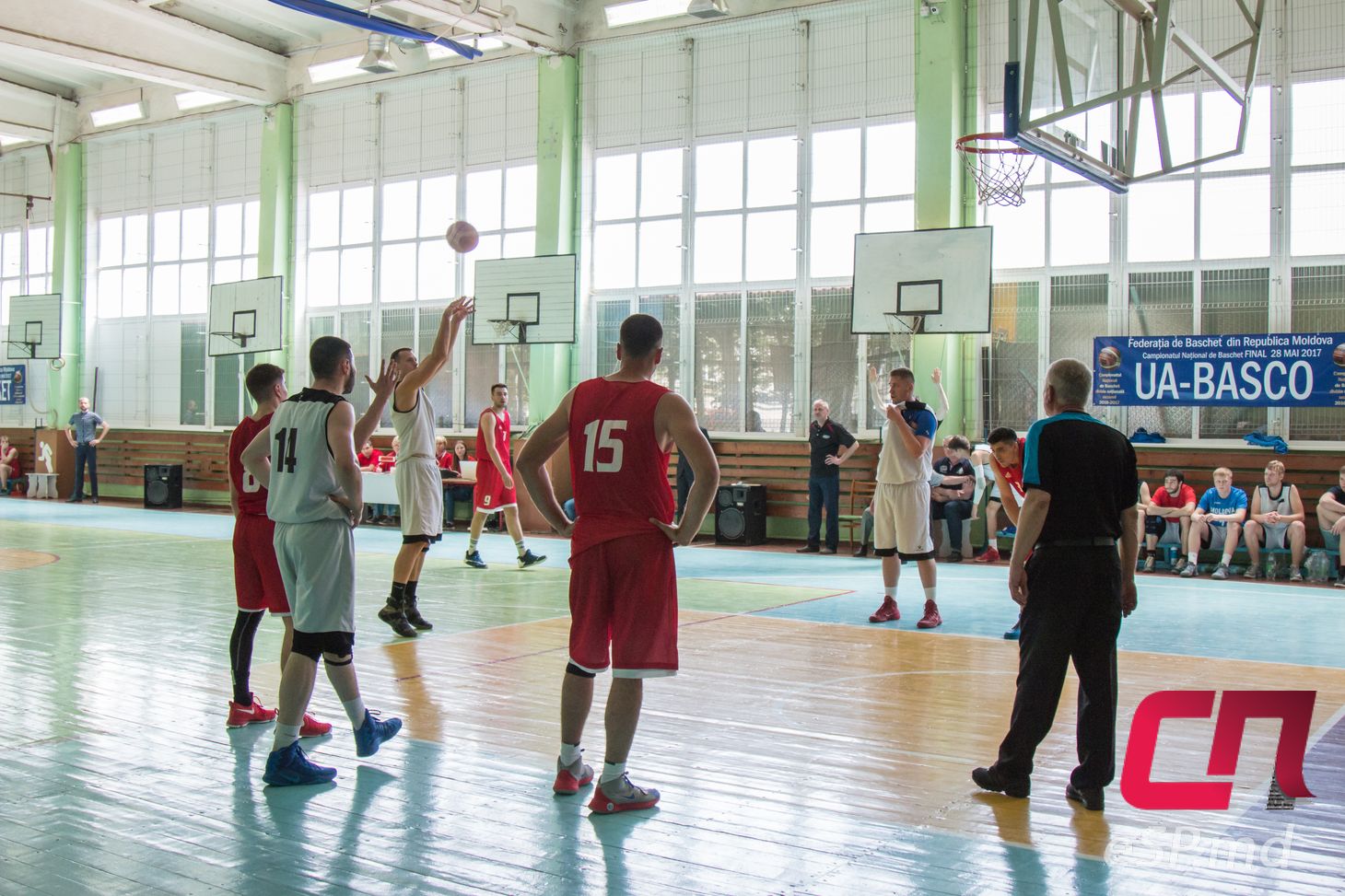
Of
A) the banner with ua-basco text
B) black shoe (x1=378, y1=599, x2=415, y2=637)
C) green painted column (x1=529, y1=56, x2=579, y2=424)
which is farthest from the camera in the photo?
green painted column (x1=529, y1=56, x2=579, y2=424)

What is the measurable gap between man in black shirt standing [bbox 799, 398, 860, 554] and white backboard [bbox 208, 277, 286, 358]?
10.3m

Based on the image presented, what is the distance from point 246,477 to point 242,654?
2.80 feet

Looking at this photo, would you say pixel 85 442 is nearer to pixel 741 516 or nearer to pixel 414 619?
pixel 741 516

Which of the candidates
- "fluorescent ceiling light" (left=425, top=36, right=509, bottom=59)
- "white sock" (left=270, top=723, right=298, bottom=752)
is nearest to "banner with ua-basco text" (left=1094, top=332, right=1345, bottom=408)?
"fluorescent ceiling light" (left=425, top=36, right=509, bottom=59)

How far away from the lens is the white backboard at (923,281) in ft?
45.8

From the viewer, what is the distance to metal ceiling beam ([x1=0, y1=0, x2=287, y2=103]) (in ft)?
58.8

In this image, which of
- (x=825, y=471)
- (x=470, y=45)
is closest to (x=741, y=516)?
(x=825, y=471)

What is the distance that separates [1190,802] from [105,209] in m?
24.8

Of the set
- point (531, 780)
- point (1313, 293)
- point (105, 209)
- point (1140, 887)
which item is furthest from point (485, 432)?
point (105, 209)

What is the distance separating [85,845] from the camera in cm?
399

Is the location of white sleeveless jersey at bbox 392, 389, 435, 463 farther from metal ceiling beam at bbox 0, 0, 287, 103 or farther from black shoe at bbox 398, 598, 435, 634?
metal ceiling beam at bbox 0, 0, 287, 103

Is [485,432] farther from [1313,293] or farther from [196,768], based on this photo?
[1313,293]

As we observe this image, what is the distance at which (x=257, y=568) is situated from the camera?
5.54 metres

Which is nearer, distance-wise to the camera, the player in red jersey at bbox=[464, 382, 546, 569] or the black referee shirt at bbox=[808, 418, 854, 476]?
the player in red jersey at bbox=[464, 382, 546, 569]
